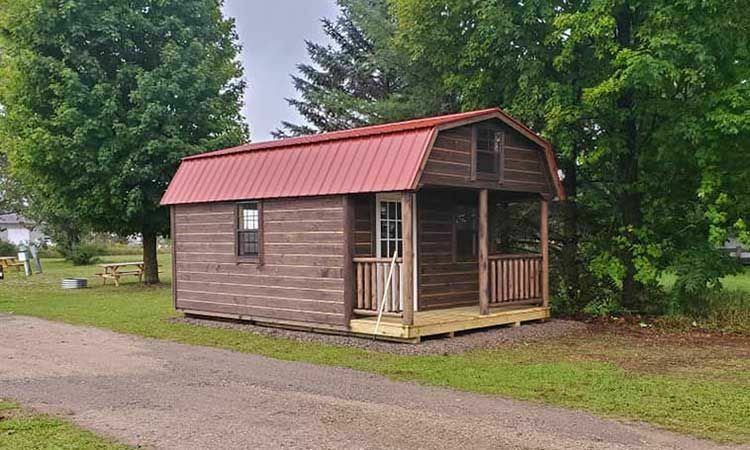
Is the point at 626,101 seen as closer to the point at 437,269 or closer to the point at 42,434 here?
the point at 437,269

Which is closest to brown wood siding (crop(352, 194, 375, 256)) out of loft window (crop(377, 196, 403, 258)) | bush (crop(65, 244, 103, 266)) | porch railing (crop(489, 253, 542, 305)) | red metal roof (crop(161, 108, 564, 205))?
loft window (crop(377, 196, 403, 258))

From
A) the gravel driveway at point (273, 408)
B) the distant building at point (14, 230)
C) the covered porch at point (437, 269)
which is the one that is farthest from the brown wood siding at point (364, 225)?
the distant building at point (14, 230)

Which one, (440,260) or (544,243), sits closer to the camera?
(544,243)

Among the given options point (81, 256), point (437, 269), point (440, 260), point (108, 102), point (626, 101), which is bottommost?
point (81, 256)

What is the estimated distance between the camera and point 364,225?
1045 centimetres

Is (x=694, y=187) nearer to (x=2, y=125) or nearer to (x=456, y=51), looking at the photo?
(x=456, y=51)

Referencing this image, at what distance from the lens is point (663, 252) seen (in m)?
11.8

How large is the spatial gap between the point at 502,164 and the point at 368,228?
2.28 metres

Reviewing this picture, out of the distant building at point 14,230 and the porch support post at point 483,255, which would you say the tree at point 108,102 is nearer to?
the porch support post at point 483,255

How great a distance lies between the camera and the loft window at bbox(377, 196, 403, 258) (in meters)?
10.6

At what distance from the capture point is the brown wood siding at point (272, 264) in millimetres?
9883

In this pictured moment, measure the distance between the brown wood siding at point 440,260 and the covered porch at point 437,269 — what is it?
0.02 meters

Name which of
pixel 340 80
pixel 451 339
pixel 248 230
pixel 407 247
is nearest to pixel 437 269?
pixel 451 339

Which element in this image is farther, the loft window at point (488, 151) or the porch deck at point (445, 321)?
the loft window at point (488, 151)
